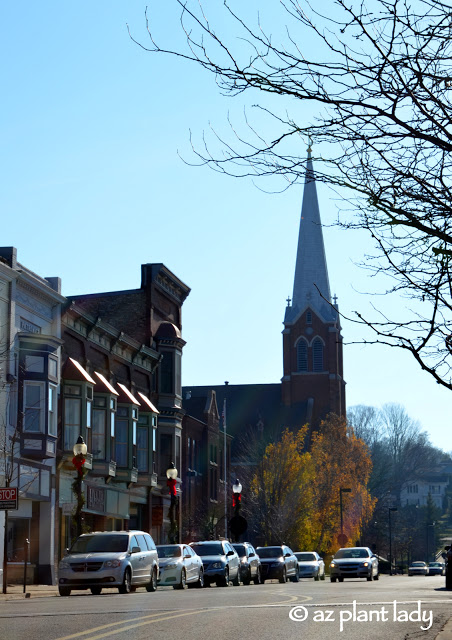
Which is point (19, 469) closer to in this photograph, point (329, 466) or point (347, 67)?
point (347, 67)

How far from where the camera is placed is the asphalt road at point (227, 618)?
516 inches

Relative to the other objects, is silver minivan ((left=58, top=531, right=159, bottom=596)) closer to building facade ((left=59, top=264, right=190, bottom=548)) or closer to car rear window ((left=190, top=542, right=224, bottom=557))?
car rear window ((left=190, top=542, right=224, bottom=557))

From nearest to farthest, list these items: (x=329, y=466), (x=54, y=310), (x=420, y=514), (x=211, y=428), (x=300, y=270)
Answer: (x=54, y=310)
(x=211, y=428)
(x=329, y=466)
(x=300, y=270)
(x=420, y=514)

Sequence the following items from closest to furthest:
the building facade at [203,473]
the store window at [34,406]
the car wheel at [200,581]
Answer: the car wheel at [200,581]
the store window at [34,406]
the building facade at [203,473]

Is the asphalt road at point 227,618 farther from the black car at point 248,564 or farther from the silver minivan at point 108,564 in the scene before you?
the black car at point 248,564

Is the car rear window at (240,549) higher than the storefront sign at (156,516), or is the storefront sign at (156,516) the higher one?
the storefront sign at (156,516)

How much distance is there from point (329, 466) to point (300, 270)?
32507 mm

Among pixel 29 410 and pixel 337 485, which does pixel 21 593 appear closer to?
pixel 29 410

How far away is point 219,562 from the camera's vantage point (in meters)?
31.6

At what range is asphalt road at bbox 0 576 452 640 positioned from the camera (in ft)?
43.0

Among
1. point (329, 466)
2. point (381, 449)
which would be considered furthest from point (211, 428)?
point (381, 449)

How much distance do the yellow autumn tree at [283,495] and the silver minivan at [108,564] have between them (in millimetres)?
39201

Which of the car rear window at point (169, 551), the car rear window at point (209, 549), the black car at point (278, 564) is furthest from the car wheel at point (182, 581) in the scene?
the black car at point (278, 564)

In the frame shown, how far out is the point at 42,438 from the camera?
36344 millimetres
